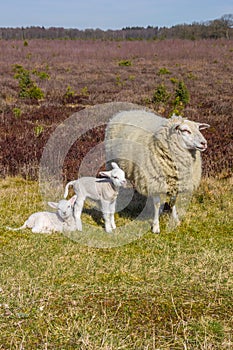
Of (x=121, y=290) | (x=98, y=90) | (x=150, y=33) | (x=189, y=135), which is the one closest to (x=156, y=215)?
(x=189, y=135)

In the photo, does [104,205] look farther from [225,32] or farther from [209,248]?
[225,32]

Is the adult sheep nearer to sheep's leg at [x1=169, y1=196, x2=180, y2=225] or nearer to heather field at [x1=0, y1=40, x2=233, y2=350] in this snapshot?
sheep's leg at [x1=169, y1=196, x2=180, y2=225]

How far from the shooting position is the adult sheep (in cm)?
475

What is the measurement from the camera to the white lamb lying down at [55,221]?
15.7ft

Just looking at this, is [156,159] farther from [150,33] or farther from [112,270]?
[150,33]

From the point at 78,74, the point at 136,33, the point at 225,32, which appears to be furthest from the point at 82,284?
Result: the point at 136,33

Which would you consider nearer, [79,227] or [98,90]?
[79,227]

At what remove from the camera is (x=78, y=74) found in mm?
24828

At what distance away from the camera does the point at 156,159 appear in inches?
198

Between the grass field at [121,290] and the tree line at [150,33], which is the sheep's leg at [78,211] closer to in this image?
the grass field at [121,290]

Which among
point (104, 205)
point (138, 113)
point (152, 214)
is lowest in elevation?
point (152, 214)

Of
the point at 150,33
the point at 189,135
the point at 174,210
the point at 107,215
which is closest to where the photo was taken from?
the point at 189,135

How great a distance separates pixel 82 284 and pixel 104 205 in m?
1.39

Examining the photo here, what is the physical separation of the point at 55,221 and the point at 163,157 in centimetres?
147
